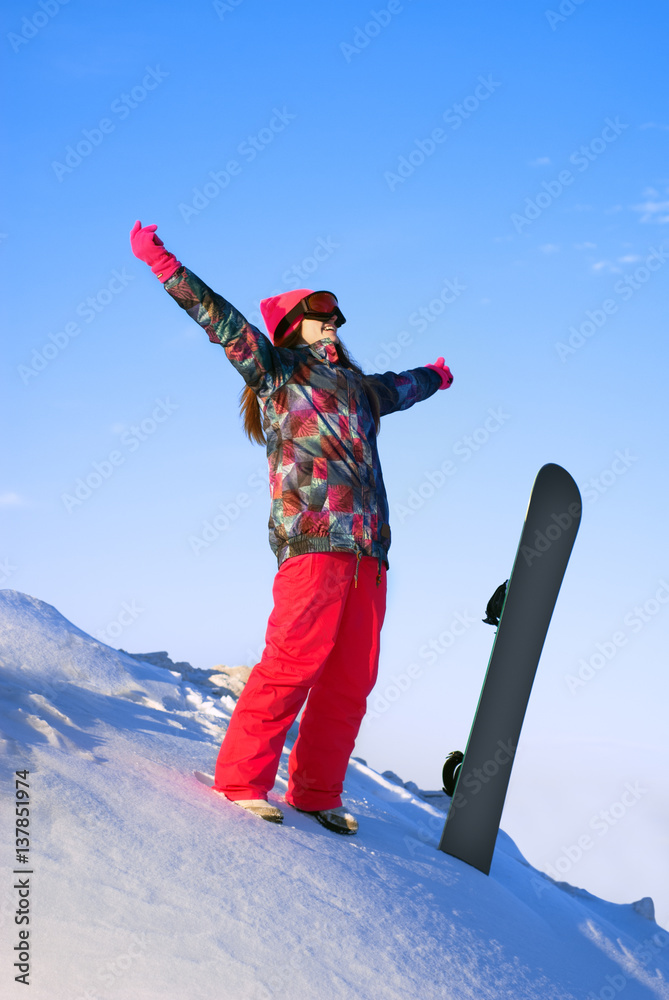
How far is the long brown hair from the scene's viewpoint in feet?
10.6

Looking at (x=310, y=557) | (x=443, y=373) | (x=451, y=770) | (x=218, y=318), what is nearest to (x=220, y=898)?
(x=310, y=557)

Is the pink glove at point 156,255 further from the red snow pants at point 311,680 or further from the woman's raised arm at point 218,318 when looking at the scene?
the red snow pants at point 311,680

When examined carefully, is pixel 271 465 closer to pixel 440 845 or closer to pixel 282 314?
pixel 282 314

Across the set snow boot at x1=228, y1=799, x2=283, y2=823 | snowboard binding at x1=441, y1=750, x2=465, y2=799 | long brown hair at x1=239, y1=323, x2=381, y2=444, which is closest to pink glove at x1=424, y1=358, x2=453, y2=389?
long brown hair at x1=239, y1=323, x2=381, y2=444

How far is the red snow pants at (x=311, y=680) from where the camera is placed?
280 centimetres

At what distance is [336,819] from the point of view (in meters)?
2.98

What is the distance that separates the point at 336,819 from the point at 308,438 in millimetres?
1342

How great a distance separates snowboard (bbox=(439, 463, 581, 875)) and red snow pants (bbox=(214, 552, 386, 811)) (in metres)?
0.55

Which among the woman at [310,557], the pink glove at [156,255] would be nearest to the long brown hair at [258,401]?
the woman at [310,557]

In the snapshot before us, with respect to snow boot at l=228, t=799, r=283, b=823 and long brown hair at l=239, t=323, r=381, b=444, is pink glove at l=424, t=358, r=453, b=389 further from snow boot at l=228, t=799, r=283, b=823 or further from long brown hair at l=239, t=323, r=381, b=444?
snow boot at l=228, t=799, r=283, b=823

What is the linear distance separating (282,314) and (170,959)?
7.39 feet

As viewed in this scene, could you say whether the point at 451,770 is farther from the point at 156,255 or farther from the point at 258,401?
the point at 156,255

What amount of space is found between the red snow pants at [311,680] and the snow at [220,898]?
142mm

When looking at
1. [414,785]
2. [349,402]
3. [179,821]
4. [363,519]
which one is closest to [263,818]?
[179,821]
